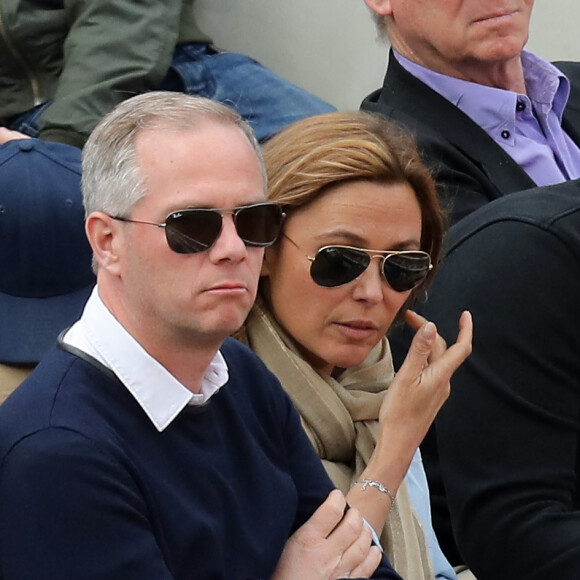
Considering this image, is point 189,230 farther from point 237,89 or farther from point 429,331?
point 237,89

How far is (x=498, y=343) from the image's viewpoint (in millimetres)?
2062

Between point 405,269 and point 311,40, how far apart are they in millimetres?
2615

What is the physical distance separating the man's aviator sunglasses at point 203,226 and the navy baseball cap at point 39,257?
66 cm

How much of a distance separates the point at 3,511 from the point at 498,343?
94 cm

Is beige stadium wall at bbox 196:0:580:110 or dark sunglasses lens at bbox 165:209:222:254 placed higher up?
dark sunglasses lens at bbox 165:209:222:254

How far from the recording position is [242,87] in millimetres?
3871

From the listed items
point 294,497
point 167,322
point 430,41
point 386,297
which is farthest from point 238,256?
point 430,41

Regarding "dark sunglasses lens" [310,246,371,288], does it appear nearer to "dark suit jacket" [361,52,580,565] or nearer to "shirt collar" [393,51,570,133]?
"dark suit jacket" [361,52,580,565]

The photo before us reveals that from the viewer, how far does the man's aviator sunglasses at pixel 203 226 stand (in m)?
1.56

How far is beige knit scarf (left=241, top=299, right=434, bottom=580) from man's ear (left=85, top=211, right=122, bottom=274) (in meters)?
0.61

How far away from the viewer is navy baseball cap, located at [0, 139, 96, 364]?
86.3 inches

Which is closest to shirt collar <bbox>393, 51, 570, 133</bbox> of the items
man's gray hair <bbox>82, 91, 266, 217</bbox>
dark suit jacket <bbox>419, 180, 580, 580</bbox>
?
dark suit jacket <bbox>419, 180, 580, 580</bbox>

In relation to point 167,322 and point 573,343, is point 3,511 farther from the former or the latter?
point 573,343

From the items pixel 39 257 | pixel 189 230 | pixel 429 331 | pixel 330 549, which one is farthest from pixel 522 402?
pixel 39 257
